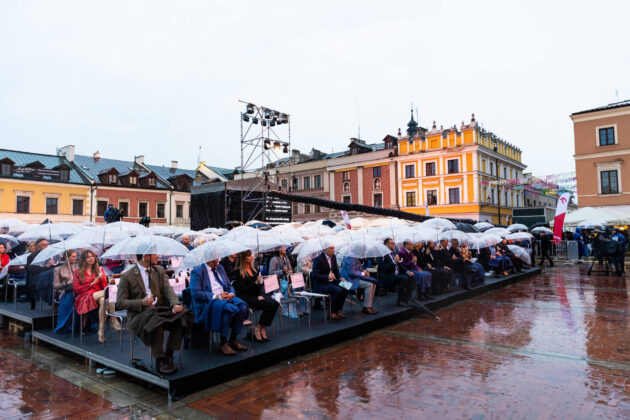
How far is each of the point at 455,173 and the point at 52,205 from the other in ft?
126

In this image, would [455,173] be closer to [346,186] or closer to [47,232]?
[346,186]

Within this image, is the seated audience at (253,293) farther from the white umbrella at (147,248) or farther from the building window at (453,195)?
the building window at (453,195)

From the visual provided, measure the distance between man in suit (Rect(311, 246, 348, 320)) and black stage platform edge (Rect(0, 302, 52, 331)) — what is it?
16.1ft

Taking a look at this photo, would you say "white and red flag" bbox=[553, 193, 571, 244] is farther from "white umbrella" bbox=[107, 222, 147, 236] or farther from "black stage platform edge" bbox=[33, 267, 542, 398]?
"white umbrella" bbox=[107, 222, 147, 236]

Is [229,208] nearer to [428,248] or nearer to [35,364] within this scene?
[428,248]

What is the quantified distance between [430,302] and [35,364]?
7.80m

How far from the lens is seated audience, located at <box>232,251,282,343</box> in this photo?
21.0ft

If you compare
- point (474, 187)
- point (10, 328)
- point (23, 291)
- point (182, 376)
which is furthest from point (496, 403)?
point (474, 187)

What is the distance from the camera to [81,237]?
829cm

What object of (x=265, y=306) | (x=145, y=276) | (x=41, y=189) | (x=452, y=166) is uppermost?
(x=452, y=166)

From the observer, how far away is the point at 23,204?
36562 millimetres

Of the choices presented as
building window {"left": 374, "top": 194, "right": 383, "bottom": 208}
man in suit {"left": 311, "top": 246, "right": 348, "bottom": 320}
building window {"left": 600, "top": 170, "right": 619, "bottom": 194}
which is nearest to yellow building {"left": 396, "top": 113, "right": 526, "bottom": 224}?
building window {"left": 374, "top": 194, "right": 383, "bottom": 208}

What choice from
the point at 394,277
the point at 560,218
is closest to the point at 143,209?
the point at 560,218

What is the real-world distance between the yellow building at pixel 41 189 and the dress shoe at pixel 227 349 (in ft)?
126
